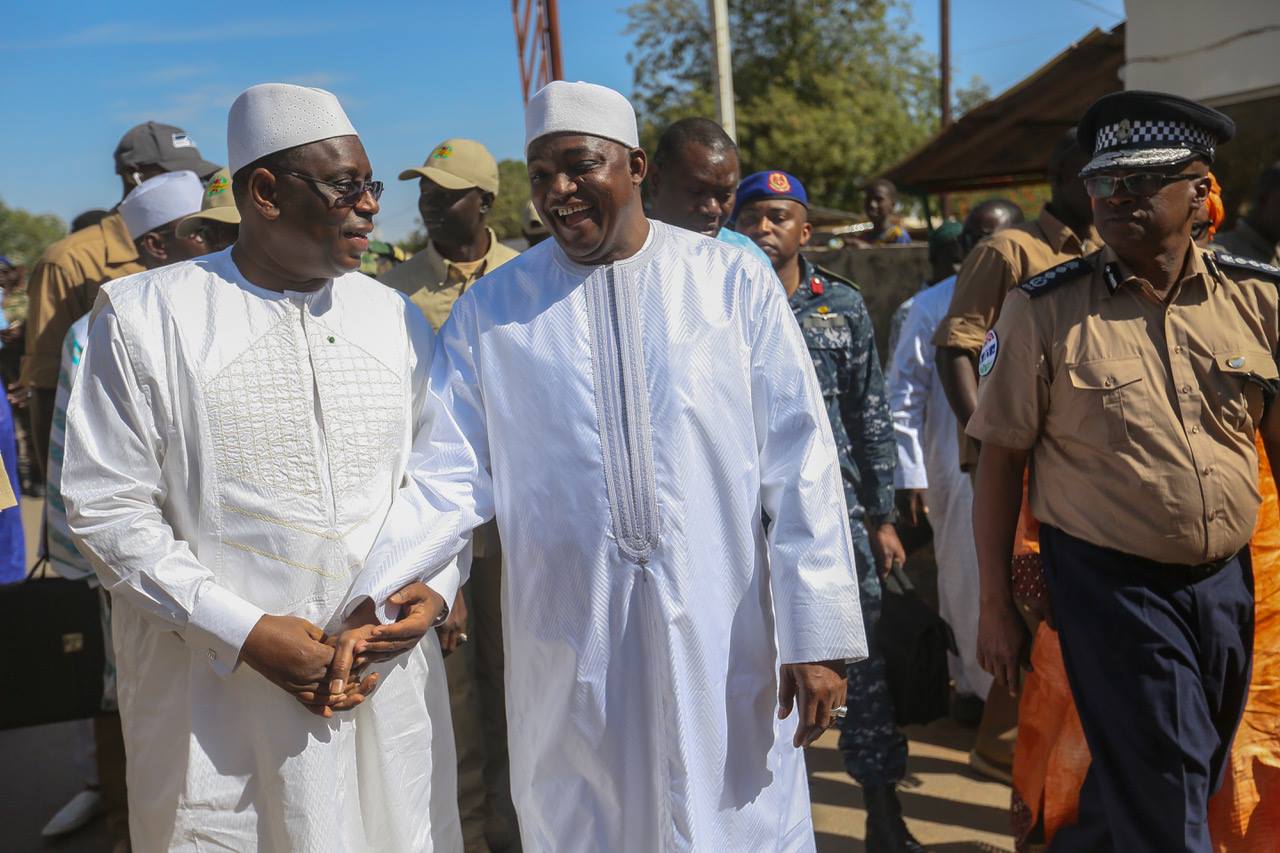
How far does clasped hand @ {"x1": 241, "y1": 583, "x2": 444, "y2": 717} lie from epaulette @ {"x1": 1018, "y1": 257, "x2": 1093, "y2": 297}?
169cm

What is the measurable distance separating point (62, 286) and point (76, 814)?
1.98 metres

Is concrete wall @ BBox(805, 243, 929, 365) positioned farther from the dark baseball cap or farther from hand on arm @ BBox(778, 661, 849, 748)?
hand on arm @ BBox(778, 661, 849, 748)

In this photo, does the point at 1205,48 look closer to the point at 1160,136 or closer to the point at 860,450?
the point at 860,450

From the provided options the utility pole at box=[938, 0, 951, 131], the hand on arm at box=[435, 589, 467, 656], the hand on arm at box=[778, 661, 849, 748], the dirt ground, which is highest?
the utility pole at box=[938, 0, 951, 131]

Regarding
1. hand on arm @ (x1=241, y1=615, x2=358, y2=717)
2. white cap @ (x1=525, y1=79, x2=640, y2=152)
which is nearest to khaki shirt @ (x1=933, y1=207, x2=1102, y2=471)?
white cap @ (x1=525, y1=79, x2=640, y2=152)

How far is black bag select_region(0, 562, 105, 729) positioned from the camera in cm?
395

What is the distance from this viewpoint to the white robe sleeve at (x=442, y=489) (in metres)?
2.59

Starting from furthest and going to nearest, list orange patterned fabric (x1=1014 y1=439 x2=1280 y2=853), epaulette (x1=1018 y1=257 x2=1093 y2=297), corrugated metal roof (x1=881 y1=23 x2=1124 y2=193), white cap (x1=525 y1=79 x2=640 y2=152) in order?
corrugated metal roof (x1=881 y1=23 x2=1124 y2=193) < orange patterned fabric (x1=1014 y1=439 x2=1280 y2=853) < epaulette (x1=1018 y1=257 x2=1093 y2=297) < white cap (x1=525 y1=79 x2=640 y2=152)

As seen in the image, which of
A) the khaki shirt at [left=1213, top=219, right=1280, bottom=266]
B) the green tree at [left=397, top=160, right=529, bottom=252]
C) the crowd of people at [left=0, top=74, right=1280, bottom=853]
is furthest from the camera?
the green tree at [left=397, top=160, right=529, bottom=252]

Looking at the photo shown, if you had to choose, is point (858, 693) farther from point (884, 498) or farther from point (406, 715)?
point (406, 715)

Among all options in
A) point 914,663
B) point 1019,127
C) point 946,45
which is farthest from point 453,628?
point 946,45

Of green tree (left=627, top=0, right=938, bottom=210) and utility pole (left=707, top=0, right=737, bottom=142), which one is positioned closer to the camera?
utility pole (left=707, top=0, right=737, bottom=142)

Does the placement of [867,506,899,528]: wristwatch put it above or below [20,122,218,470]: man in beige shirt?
below

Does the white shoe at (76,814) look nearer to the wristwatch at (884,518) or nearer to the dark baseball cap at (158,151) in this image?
the dark baseball cap at (158,151)
